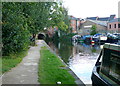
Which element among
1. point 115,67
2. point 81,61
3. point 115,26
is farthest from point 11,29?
point 115,26

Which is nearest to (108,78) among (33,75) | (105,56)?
(105,56)

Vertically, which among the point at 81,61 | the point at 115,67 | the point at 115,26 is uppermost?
the point at 115,26

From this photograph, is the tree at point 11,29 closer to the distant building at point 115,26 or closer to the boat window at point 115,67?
the boat window at point 115,67

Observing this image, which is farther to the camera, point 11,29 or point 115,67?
point 11,29

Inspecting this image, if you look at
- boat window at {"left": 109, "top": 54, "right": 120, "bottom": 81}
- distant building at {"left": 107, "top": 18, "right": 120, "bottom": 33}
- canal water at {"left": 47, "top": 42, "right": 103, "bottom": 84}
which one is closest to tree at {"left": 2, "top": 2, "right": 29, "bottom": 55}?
canal water at {"left": 47, "top": 42, "right": 103, "bottom": 84}

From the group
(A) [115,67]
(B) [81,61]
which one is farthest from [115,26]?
(A) [115,67]

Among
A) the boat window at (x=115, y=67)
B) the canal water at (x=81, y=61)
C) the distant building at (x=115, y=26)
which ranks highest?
the distant building at (x=115, y=26)

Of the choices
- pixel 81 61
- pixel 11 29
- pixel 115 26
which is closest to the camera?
pixel 11 29

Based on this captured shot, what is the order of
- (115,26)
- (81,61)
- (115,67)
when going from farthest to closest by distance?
(115,26) < (81,61) < (115,67)

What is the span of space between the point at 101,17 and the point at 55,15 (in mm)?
64040

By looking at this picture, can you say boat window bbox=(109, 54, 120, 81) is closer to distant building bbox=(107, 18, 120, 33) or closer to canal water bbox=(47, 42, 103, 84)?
canal water bbox=(47, 42, 103, 84)

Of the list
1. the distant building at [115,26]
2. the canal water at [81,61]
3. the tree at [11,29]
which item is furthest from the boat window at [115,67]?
the distant building at [115,26]

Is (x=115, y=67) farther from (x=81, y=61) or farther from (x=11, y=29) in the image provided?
(x=81, y=61)

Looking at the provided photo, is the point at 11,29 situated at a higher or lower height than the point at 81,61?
higher
